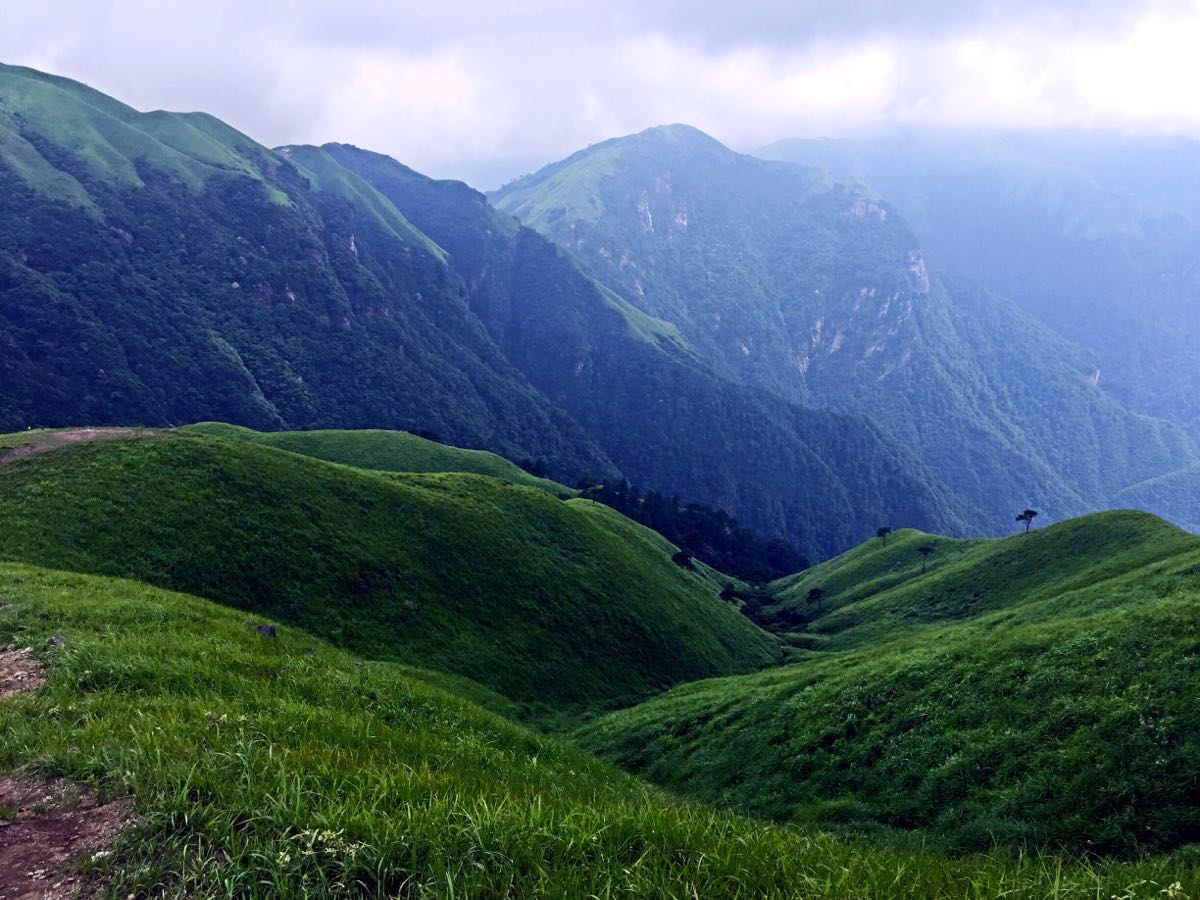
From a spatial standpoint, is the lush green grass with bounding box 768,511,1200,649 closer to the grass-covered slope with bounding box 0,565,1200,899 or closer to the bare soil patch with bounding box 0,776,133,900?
the grass-covered slope with bounding box 0,565,1200,899

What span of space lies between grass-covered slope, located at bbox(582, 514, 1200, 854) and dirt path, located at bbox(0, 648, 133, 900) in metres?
15.2

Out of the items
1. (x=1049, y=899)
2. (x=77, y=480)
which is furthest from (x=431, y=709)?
(x=77, y=480)

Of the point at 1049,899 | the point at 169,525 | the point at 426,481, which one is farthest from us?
the point at 426,481

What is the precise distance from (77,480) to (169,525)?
7935mm

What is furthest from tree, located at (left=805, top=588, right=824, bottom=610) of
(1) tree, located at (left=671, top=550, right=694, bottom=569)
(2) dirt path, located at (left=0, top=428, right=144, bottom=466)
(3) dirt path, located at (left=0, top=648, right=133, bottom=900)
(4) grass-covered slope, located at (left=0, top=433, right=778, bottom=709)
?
(3) dirt path, located at (left=0, top=648, right=133, bottom=900)

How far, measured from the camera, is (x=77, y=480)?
43.3m

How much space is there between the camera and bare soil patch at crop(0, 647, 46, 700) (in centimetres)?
Answer: 1184

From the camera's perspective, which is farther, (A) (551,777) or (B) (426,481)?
(B) (426,481)

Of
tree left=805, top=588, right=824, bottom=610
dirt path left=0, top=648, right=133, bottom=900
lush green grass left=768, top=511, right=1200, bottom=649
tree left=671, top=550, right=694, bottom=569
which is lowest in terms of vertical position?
tree left=805, top=588, right=824, bottom=610

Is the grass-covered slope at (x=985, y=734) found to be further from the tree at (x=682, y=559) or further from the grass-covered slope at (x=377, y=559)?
the tree at (x=682, y=559)

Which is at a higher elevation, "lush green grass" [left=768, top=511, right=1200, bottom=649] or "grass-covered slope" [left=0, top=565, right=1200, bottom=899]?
"grass-covered slope" [left=0, top=565, right=1200, bottom=899]

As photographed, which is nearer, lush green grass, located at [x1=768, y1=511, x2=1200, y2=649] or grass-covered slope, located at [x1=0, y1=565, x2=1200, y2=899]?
grass-covered slope, located at [x1=0, y1=565, x2=1200, y2=899]

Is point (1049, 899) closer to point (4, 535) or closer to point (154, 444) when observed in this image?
point (4, 535)

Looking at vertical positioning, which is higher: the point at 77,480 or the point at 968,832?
the point at 77,480
